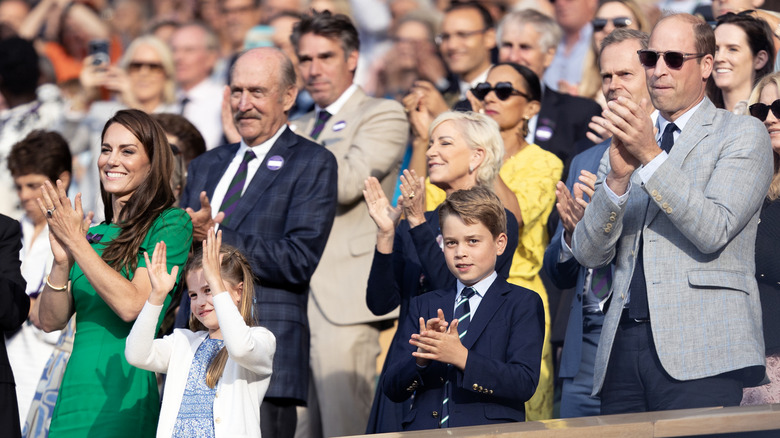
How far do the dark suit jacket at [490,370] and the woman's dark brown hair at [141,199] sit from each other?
1155mm

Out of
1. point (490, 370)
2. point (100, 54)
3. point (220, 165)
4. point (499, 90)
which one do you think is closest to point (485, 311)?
point (490, 370)

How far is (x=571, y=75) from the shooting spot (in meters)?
8.66

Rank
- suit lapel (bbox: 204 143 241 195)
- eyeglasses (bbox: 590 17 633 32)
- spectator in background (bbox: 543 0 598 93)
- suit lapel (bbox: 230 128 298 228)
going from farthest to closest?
spectator in background (bbox: 543 0 598 93) < eyeglasses (bbox: 590 17 633 32) < suit lapel (bbox: 204 143 241 195) < suit lapel (bbox: 230 128 298 228)

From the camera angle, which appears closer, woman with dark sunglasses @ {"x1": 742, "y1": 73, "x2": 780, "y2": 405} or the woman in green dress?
the woman in green dress

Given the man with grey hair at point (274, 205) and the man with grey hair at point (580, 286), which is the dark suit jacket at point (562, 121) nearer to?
the man with grey hair at point (580, 286)

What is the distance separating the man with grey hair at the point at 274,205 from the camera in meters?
5.38

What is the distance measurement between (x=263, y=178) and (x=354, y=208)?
0.99 meters

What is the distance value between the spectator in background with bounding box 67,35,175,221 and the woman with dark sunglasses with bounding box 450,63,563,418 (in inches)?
119

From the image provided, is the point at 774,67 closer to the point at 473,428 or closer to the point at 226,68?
the point at 473,428

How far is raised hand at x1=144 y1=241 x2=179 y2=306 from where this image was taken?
436cm

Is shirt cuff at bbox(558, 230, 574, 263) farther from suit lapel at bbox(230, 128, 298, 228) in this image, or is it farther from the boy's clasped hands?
suit lapel at bbox(230, 128, 298, 228)

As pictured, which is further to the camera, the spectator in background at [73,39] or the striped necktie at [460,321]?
the spectator in background at [73,39]

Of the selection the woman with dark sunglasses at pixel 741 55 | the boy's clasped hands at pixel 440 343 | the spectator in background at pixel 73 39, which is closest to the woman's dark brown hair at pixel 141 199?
the boy's clasped hands at pixel 440 343

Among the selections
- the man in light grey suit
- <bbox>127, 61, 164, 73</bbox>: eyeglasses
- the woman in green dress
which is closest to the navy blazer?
the man in light grey suit
